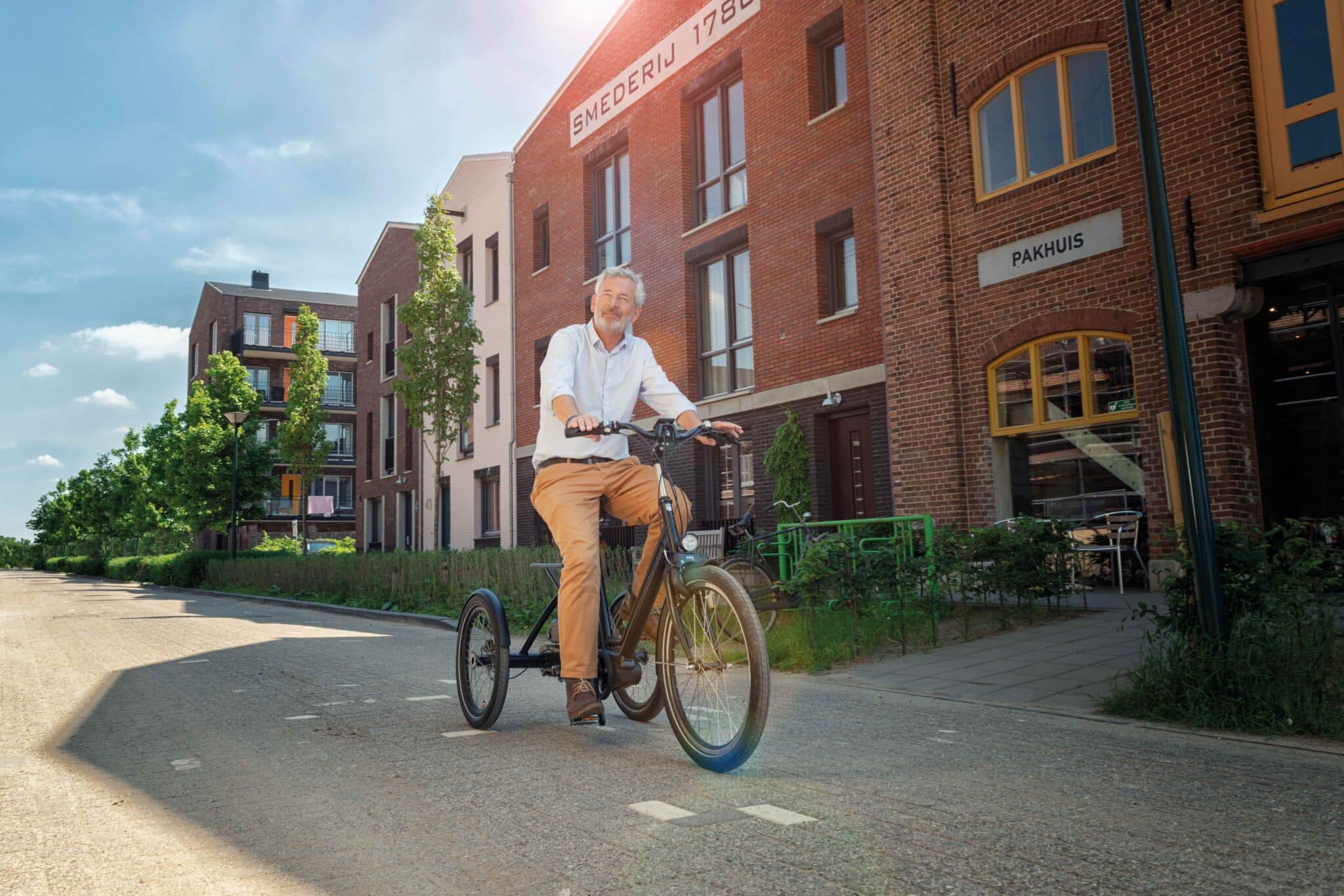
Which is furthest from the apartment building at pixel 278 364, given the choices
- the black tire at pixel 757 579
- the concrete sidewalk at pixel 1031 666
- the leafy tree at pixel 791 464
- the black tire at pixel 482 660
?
the black tire at pixel 482 660

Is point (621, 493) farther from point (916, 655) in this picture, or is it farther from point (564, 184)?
point (564, 184)

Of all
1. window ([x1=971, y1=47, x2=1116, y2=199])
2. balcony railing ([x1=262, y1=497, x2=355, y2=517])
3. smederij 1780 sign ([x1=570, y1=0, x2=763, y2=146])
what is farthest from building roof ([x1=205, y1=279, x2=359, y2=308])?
window ([x1=971, y1=47, x2=1116, y2=199])

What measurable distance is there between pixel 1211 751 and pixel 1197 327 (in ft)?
21.2

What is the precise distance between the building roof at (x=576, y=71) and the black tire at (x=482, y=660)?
701 inches

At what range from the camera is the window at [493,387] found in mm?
26203

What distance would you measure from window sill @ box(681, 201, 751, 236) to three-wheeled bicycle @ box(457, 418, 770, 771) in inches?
523

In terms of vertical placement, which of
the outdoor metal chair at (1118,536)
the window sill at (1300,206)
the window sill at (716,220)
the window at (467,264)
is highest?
the window at (467,264)

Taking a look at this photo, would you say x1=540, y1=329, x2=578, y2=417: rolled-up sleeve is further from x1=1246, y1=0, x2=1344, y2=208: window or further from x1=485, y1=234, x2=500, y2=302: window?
x1=485, y1=234, x2=500, y2=302: window

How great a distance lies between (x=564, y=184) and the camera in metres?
22.6

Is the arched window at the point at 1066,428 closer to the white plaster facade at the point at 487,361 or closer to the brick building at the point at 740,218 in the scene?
the brick building at the point at 740,218

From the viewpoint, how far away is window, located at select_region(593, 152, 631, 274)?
68.2ft

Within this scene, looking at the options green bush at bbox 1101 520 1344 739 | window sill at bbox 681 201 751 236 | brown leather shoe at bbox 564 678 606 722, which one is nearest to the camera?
brown leather shoe at bbox 564 678 606 722

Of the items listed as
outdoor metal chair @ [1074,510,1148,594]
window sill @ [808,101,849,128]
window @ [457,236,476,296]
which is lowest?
outdoor metal chair @ [1074,510,1148,594]

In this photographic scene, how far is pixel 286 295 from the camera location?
2222 inches
